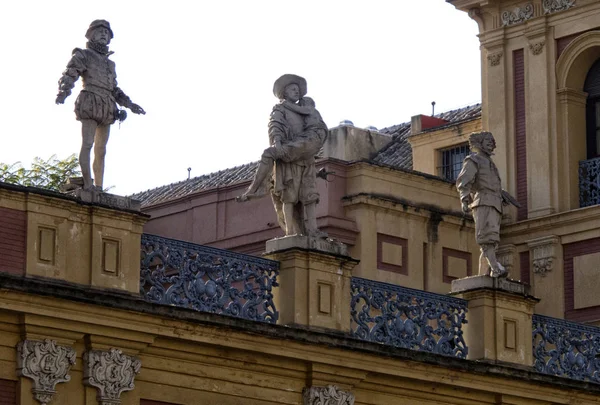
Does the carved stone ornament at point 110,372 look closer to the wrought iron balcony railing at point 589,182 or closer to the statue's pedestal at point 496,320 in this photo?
the statue's pedestal at point 496,320

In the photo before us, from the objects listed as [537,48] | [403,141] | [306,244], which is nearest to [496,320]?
[306,244]

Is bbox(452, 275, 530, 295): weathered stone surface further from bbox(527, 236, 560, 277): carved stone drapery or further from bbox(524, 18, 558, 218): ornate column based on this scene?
Result: bbox(524, 18, 558, 218): ornate column

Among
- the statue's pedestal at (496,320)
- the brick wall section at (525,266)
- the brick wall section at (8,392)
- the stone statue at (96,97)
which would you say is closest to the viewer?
the brick wall section at (8,392)

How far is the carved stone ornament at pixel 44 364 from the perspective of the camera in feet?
64.5

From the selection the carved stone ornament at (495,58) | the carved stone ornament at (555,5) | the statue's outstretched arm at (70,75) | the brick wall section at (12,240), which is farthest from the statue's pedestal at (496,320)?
the carved stone ornament at (495,58)

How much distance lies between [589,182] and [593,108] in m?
1.16

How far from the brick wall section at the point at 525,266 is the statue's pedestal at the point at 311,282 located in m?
7.69

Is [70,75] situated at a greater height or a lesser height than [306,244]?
greater

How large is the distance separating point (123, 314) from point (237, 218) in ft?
30.5

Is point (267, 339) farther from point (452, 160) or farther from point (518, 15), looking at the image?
point (452, 160)

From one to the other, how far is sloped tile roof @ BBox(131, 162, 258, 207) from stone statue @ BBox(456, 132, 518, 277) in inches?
448

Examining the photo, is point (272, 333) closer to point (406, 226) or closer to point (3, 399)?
point (3, 399)

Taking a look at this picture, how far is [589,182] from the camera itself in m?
29.7

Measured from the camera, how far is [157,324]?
20625 mm
